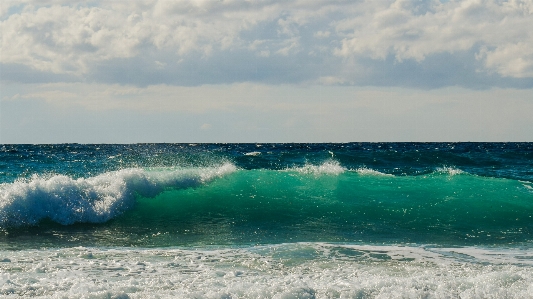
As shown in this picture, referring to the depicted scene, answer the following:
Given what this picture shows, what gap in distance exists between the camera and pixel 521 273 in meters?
8.30

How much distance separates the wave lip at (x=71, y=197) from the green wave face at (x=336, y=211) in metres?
0.52

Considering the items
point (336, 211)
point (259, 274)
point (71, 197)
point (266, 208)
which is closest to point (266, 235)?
point (266, 208)

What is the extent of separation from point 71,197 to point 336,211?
7.85 m

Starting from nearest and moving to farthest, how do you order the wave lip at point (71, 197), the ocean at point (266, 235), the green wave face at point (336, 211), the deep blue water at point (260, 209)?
the ocean at point (266, 235) → the deep blue water at point (260, 209) → the green wave face at point (336, 211) → the wave lip at point (71, 197)

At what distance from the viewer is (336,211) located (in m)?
16.5

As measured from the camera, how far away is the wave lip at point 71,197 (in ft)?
45.8

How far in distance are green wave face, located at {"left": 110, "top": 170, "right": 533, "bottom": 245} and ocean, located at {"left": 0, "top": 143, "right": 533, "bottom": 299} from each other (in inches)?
2.3

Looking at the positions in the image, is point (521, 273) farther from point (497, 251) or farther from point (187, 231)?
point (187, 231)

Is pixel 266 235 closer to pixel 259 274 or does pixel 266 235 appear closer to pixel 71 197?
pixel 259 274

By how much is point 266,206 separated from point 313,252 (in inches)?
271

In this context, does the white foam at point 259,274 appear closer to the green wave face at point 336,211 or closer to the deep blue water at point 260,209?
the deep blue water at point 260,209

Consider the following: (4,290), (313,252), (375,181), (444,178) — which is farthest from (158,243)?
(444,178)

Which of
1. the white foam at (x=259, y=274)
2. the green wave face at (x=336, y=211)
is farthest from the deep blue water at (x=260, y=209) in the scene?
the white foam at (x=259, y=274)

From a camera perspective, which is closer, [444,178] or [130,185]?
[130,185]
